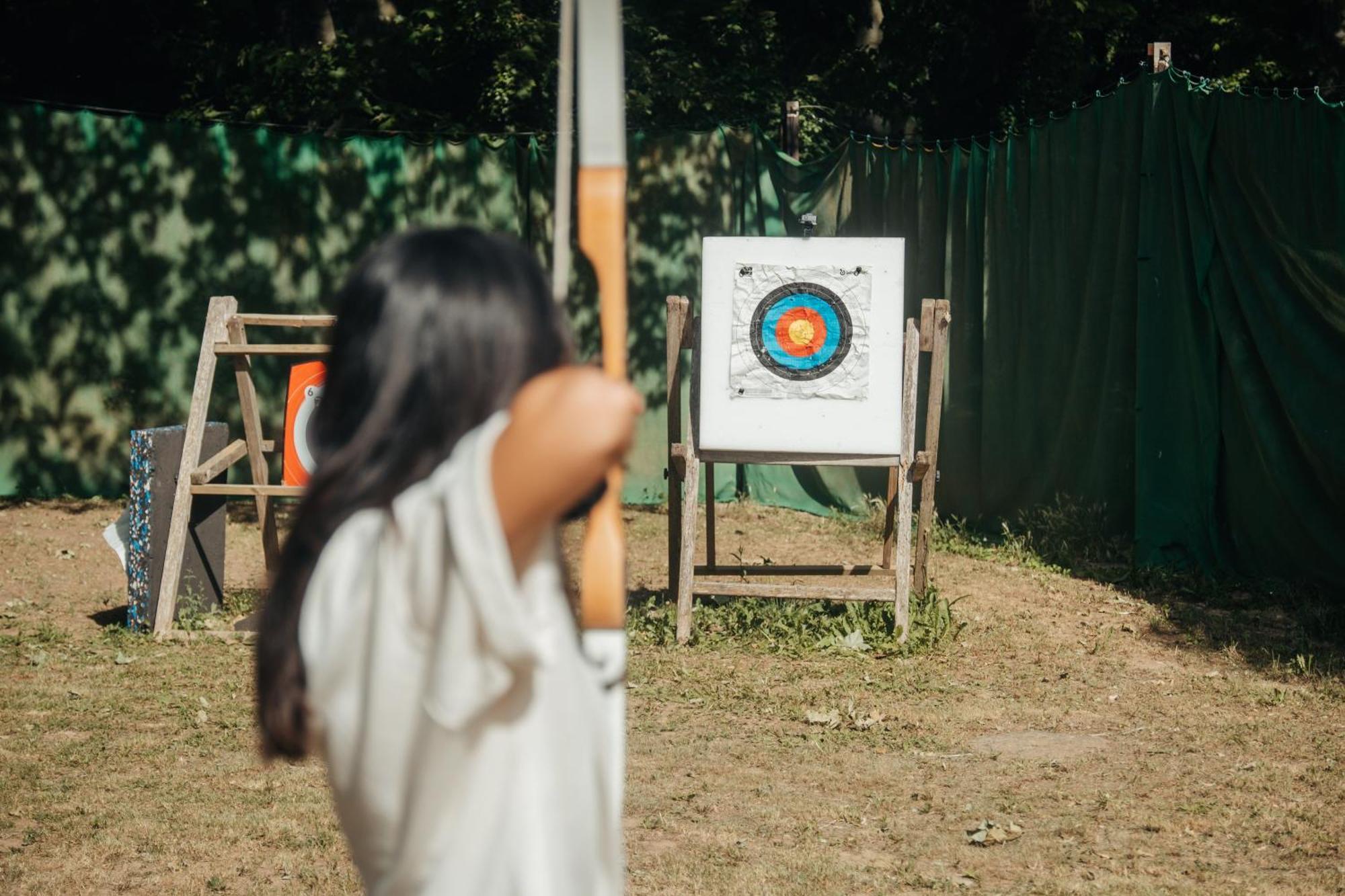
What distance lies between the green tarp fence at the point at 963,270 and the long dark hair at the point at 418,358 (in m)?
4.67

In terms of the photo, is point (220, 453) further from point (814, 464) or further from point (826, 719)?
point (826, 719)

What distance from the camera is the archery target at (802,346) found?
18.1ft

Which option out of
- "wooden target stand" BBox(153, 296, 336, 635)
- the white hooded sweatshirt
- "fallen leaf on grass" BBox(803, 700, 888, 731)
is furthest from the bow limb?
"wooden target stand" BBox(153, 296, 336, 635)

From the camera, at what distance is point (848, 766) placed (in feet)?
12.9

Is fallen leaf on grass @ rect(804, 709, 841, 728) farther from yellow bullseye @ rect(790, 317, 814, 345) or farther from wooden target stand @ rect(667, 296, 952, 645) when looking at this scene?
yellow bullseye @ rect(790, 317, 814, 345)

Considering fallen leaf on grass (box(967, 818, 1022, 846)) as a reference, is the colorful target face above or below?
above

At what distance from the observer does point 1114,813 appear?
354 cm

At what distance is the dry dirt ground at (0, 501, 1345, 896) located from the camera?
10.6 ft

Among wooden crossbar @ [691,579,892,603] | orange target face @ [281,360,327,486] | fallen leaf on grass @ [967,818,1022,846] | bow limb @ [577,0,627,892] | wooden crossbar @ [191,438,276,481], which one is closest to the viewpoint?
bow limb @ [577,0,627,892]

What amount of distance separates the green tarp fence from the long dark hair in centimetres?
467

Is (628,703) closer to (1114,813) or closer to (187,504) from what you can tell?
(1114,813)

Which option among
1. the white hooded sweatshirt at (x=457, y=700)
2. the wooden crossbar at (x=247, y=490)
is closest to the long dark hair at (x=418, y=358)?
the white hooded sweatshirt at (x=457, y=700)

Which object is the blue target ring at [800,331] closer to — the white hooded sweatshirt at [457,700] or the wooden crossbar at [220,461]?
the wooden crossbar at [220,461]

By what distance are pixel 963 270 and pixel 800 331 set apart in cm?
229
